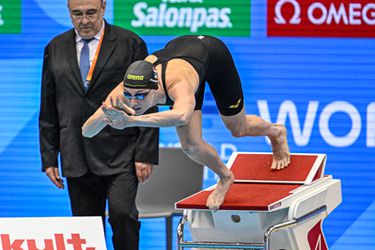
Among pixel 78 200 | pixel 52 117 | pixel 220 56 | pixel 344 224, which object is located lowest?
pixel 344 224

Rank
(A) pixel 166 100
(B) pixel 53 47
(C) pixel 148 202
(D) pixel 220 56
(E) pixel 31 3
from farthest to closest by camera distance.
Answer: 1. (E) pixel 31 3
2. (C) pixel 148 202
3. (B) pixel 53 47
4. (D) pixel 220 56
5. (A) pixel 166 100

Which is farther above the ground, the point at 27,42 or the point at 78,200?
the point at 27,42

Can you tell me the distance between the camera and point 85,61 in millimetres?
6625

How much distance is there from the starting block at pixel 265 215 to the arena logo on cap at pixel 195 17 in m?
1.88

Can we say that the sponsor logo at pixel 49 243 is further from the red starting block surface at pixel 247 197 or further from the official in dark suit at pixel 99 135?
the official in dark suit at pixel 99 135

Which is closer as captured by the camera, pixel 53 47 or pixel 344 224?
pixel 53 47

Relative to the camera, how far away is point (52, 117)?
6.73 m

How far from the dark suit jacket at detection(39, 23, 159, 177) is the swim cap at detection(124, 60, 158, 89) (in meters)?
0.97

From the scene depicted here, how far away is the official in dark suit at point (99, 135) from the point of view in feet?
21.3

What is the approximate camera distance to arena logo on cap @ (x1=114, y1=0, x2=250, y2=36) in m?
8.20

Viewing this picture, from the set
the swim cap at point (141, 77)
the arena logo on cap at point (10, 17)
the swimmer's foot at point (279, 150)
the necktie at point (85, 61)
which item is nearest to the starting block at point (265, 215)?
the swimmer's foot at point (279, 150)

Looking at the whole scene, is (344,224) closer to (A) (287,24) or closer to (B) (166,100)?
(A) (287,24)

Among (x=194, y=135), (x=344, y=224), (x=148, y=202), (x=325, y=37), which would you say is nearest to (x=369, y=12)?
(x=325, y=37)

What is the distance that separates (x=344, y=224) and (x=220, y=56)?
8.50ft
